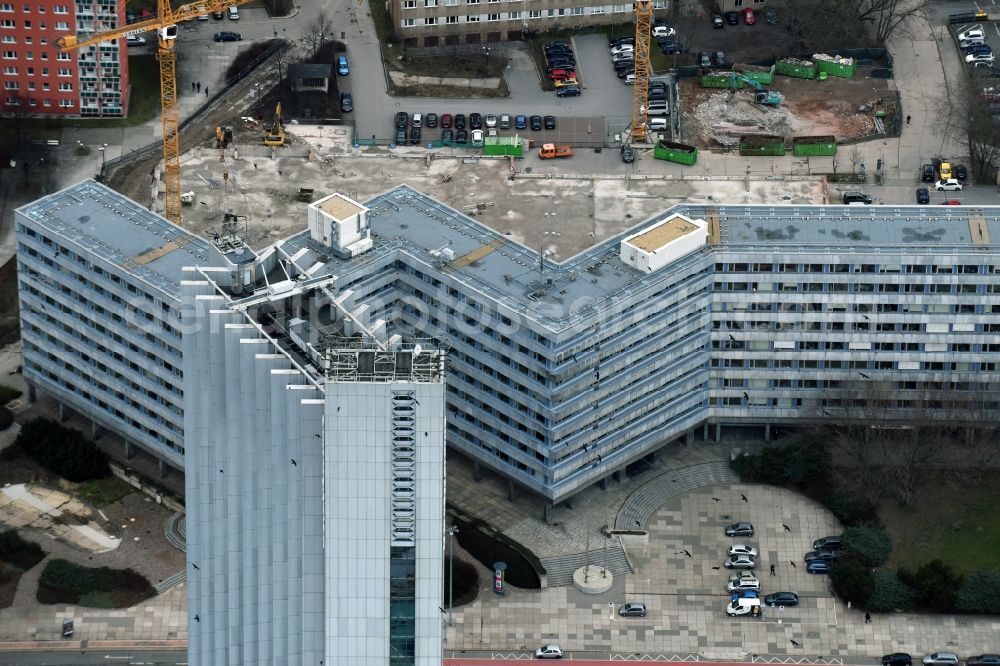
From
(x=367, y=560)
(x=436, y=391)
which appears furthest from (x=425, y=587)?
(x=436, y=391)

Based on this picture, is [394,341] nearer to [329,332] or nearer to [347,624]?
[329,332]

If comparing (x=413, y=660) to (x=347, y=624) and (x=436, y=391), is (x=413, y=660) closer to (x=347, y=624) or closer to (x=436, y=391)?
(x=347, y=624)

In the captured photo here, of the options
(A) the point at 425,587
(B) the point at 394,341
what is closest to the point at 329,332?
(B) the point at 394,341

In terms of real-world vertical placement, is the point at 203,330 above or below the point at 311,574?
above

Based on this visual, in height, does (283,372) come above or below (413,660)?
above

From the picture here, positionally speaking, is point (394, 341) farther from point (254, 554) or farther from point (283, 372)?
point (254, 554)

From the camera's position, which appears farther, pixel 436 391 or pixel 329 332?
pixel 329 332
